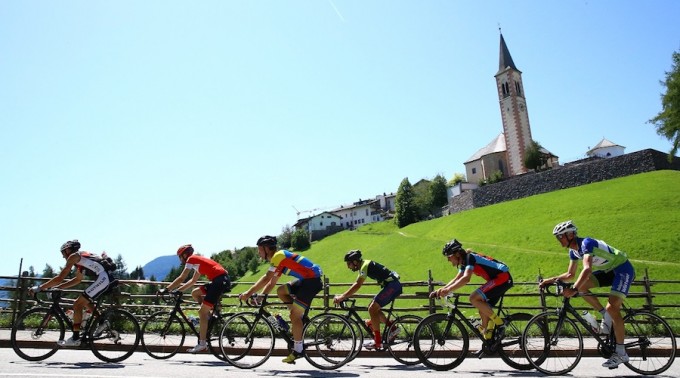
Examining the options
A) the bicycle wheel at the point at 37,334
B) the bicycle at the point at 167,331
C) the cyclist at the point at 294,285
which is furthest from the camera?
the bicycle at the point at 167,331

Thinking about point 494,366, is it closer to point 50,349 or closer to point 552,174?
point 50,349

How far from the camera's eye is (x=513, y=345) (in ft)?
24.6

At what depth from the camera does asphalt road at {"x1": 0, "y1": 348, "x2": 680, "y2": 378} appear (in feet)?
23.2

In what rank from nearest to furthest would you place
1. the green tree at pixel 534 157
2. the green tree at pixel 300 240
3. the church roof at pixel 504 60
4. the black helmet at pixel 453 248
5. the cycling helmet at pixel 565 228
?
the cycling helmet at pixel 565 228
the black helmet at pixel 453 248
the green tree at pixel 534 157
the church roof at pixel 504 60
the green tree at pixel 300 240

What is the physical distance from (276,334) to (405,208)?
285 feet

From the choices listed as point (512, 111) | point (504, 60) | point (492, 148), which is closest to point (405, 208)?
point (492, 148)

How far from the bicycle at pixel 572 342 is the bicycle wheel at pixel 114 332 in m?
6.98

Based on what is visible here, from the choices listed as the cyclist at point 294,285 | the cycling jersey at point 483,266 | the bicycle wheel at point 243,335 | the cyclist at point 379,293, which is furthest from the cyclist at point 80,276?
the cycling jersey at point 483,266

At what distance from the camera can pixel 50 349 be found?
9609mm

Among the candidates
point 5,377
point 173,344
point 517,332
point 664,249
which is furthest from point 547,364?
point 664,249

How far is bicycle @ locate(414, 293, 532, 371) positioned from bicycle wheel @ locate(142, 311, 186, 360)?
4.56m

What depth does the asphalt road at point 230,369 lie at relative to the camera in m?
7.07

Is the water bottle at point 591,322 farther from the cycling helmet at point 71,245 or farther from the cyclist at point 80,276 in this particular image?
the cycling helmet at point 71,245

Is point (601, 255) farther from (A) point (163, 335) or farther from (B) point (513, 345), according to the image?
(A) point (163, 335)
